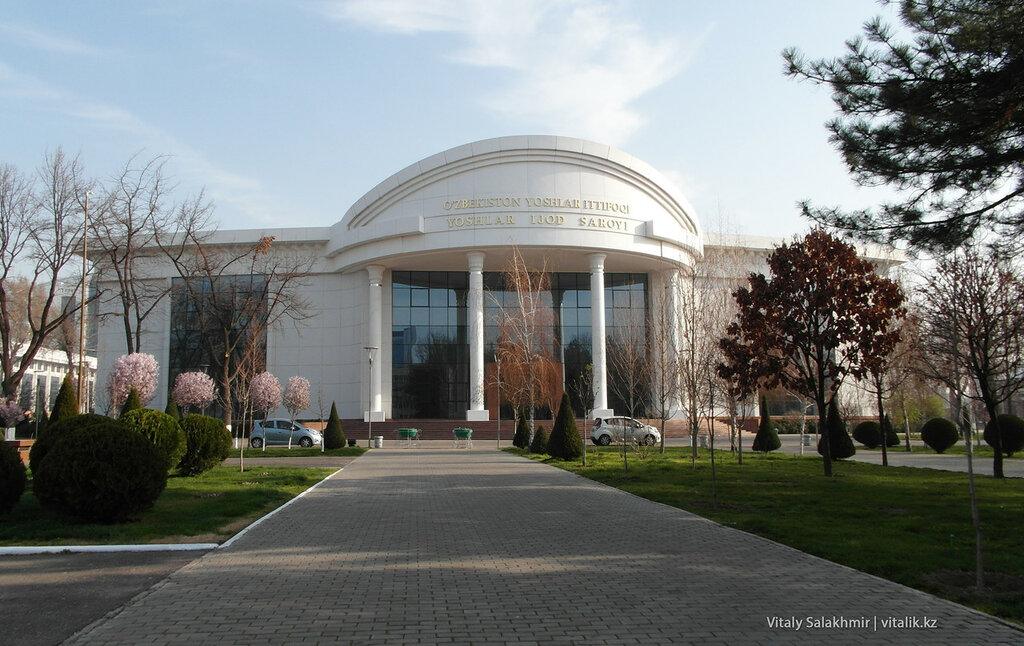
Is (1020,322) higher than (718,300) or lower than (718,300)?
lower

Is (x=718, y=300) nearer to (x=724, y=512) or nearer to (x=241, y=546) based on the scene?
(x=724, y=512)

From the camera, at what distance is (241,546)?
30.4 feet

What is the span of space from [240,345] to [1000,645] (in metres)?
45.0

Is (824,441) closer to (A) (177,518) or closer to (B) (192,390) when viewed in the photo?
(A) (177,518)

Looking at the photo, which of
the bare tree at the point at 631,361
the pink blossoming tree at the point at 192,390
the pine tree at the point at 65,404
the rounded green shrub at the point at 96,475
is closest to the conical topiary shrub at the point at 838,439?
the bare tree at the point at 631,361

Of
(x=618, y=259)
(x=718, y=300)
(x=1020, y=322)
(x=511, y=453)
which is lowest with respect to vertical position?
(x=511, y=453)

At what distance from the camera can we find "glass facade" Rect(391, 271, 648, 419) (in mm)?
46250

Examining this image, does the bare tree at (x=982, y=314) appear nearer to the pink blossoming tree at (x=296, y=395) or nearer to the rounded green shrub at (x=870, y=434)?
the rounded green shrub at (x=870, y=434)

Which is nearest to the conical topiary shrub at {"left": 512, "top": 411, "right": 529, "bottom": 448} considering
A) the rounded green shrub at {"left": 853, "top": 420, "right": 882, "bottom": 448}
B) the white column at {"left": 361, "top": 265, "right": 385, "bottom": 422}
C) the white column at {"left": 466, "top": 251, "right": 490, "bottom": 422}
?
the white column at {"left": 466, "top": 251, "right": 490, "bottom": 422}

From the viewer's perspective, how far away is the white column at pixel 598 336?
4344cm

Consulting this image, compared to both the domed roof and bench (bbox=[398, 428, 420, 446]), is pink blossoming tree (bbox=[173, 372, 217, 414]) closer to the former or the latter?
bench (bbox=[398, 428, 420, 446])

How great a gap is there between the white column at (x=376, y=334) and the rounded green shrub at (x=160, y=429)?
27.3 metres

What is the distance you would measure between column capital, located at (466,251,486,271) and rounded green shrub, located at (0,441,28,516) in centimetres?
3350

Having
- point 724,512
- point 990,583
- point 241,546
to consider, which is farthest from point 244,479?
point 990,583
